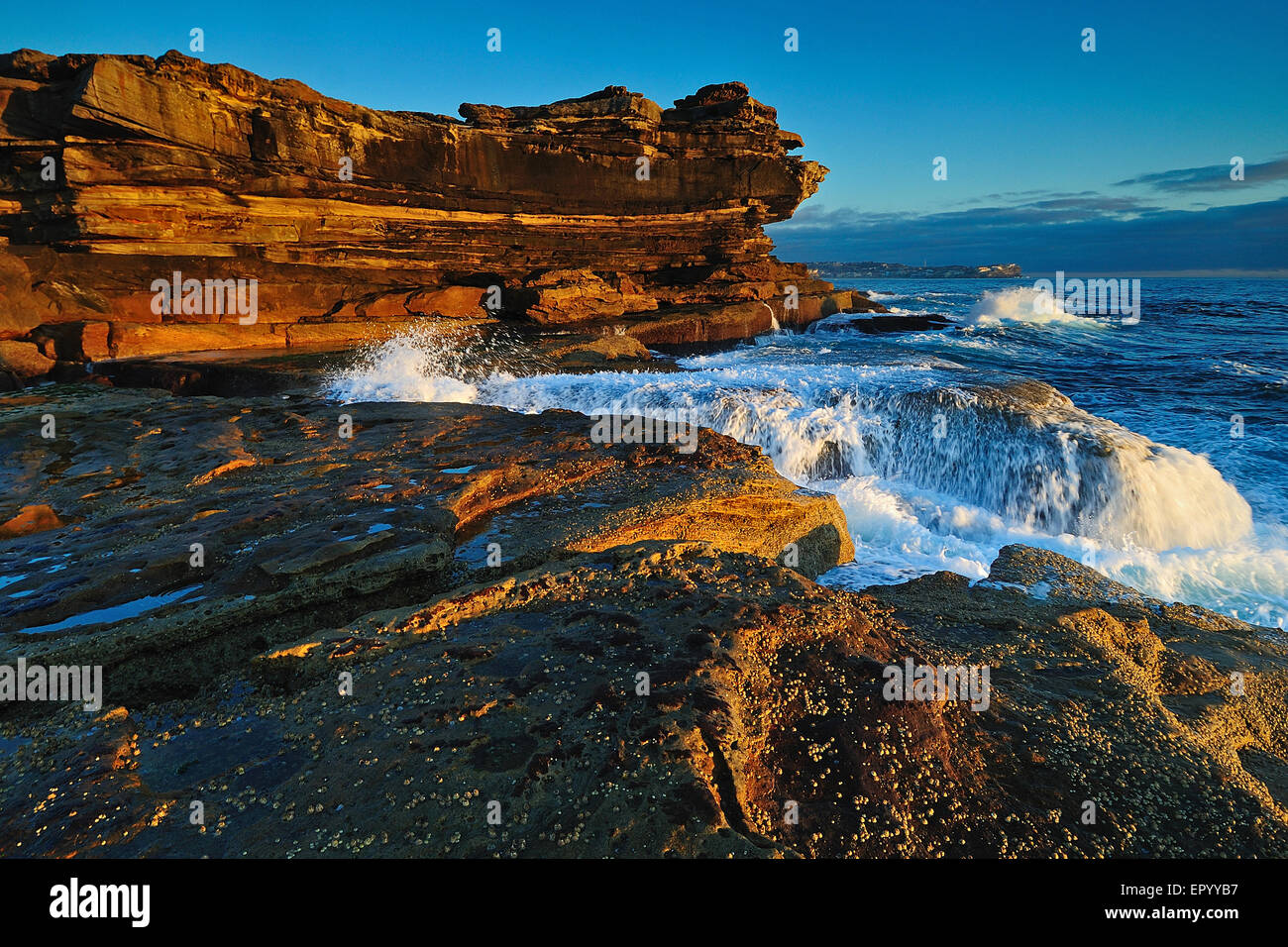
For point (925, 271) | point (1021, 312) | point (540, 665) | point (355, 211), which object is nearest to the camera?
point (540, 665)

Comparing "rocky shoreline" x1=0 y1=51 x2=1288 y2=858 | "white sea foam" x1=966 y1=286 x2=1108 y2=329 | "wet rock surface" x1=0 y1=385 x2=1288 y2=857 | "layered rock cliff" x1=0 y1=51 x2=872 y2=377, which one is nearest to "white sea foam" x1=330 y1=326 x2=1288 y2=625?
"rocky shoreline" x1=0 y1=51 x2=1288 y2=858

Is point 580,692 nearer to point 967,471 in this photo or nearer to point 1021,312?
→ point 967,471

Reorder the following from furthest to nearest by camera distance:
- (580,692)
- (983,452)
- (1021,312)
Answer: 1. (1021,312)
2. (983,452)
3. (580,692)

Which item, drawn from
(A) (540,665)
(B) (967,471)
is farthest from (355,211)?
(A) (540,665)

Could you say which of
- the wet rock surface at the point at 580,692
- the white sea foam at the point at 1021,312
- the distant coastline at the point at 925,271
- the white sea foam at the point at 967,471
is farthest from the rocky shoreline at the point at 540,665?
the distant coastline at the point at 925,271

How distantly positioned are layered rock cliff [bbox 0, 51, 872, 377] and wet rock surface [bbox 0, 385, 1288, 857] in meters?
14.9

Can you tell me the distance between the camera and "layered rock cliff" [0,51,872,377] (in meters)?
16.6

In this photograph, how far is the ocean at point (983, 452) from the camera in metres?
7.92

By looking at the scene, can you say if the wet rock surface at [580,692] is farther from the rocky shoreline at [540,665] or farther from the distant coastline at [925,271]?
the distant coastline at [925,271]

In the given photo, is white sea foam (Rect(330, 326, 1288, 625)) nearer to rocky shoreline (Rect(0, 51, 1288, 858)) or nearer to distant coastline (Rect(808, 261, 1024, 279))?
rocky shoreline (Rect(0, 51, 1288, 858))

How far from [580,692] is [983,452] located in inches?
369

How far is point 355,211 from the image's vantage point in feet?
68.8

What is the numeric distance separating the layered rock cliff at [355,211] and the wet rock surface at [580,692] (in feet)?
48.8

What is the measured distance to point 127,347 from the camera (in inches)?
623
